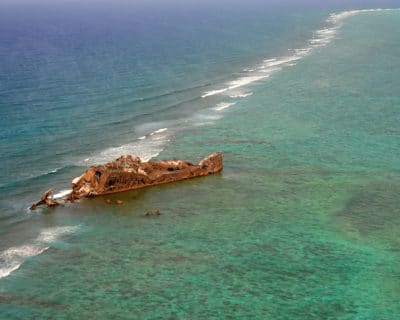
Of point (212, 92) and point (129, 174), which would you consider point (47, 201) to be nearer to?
point (129, 174)

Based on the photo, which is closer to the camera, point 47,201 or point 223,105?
point 47,201

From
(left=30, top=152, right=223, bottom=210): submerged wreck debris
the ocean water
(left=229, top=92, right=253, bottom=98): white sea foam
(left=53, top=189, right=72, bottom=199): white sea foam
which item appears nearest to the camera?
the ocean water

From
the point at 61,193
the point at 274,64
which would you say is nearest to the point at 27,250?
the point at 61,193

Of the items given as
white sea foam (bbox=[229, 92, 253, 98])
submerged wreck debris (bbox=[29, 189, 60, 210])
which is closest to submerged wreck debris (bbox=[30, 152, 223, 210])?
submerged wreck debris (bbox=[29, 189, 60, 210])

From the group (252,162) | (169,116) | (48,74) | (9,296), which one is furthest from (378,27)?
(9,296)

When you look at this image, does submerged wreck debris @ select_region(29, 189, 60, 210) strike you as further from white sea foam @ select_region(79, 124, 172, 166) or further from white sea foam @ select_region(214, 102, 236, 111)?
white sea foam @ select_region(214, 102, 236, 111)

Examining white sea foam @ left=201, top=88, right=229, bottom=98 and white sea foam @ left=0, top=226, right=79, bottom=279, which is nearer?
white sea foam @ left=0, top=226, right=79, bottom=279

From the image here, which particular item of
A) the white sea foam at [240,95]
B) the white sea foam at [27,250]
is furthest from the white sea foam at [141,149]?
the white sea foam at [240,95]
